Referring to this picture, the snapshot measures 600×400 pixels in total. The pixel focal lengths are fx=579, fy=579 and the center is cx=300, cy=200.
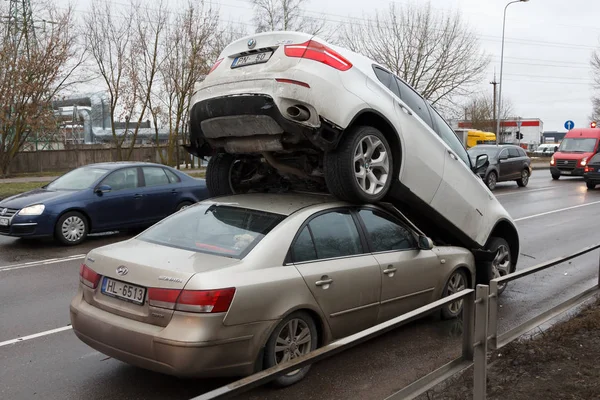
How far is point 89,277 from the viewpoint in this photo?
167 inches

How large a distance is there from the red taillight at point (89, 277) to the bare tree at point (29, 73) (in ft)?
71.4

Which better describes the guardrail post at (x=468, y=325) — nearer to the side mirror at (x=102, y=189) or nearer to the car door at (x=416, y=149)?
the car door at (x=416, y=149)

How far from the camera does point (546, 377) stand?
4.21 meters

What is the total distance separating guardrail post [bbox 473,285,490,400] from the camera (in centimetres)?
350

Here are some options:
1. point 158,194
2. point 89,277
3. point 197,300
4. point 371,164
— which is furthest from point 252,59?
point 158,194

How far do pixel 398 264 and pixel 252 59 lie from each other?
222 cm

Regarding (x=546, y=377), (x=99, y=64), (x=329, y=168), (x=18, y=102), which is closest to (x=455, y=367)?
(x=546, y=377)

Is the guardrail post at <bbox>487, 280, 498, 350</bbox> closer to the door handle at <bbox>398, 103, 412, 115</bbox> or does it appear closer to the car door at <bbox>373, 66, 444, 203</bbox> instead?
the car door at <bbox>373, 66, 444, 203</bbox>

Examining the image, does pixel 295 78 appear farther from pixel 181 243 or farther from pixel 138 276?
pixel 138 276

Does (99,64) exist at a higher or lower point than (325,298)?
higher

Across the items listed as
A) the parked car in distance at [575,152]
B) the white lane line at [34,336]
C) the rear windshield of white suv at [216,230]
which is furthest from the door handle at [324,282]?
the parked car in distance at [575,152]

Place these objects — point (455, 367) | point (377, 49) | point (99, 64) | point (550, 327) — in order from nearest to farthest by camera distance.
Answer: point (455, 367), point (550, 327), point (99, 64), point (377, 49)

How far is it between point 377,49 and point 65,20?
18084 mm

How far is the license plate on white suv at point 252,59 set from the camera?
201 inches
